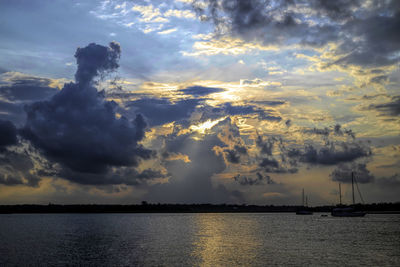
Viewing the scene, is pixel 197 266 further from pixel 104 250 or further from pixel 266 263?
pixel 104 250

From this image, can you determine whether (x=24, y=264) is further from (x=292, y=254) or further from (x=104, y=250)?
(x=292, y=254)

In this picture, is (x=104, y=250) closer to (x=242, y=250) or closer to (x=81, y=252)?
(x=81, y=252)

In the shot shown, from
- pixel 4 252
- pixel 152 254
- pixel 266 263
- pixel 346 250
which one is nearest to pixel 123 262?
pixel 152 254

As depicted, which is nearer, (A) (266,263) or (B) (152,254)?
(A) (266,263)

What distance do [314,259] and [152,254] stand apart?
2771 cm

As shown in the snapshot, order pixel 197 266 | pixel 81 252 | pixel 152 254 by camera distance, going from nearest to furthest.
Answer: pixel 197 266 < pixel 152 254 < pixel 81 252

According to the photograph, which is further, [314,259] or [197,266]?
[314,259]

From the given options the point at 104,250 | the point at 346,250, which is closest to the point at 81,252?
the point at 104,250

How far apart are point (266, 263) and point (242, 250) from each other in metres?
16.7

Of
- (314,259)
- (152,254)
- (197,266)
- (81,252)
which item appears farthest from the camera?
(81,252)

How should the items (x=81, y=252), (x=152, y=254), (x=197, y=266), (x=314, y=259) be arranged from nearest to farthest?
(x=197, y=266)
(x=314, y=259)
(x=152, y=254)
(x=81, y=252)

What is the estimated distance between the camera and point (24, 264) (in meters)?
55.4

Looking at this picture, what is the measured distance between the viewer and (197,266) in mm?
54625

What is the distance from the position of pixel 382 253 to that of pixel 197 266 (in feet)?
119
